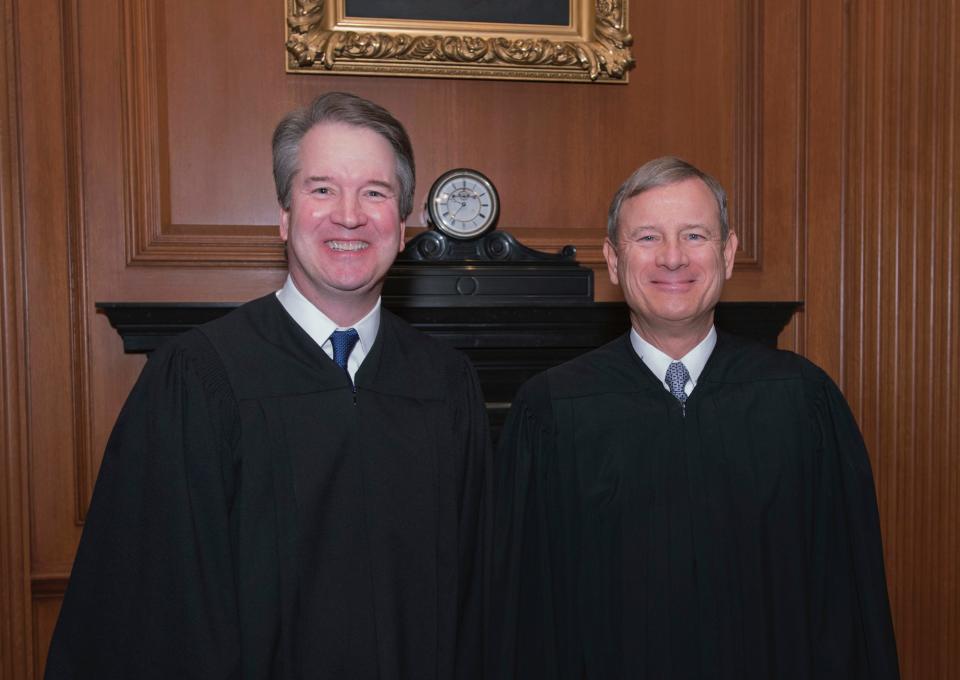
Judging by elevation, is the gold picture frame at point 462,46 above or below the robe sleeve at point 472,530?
above

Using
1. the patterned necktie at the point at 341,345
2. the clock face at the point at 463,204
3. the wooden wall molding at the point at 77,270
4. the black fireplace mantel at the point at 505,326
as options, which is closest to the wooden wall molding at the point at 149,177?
the wooden wall molding at the point at 77,270

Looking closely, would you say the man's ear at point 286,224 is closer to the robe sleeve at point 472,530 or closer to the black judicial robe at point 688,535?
the robe sleeve at point 472,530

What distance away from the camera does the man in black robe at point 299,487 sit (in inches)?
70.2

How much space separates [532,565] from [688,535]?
366 millimetres

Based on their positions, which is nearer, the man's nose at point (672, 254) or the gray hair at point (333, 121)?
the gray hair at point (333, 121)

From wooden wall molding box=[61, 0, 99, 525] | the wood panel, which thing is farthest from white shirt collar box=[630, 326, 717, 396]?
wooden wall molding box=[61, 0, 99, 525]

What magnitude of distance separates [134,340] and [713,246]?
194cm

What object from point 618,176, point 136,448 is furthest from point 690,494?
point 618,176

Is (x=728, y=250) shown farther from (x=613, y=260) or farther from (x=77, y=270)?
(x=77, y=270)

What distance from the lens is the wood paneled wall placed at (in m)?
3.21

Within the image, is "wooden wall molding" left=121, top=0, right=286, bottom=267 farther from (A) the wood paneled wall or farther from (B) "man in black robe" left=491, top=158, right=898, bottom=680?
(B) "man in black robe" left=491, top=158, right=898, bottom=680

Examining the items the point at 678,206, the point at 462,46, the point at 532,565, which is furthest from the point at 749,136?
the point at 532,565

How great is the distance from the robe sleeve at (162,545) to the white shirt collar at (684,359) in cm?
97

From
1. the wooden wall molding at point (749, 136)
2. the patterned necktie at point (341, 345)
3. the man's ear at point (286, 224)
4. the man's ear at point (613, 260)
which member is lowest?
the patterned necktie at point (341, 345)
